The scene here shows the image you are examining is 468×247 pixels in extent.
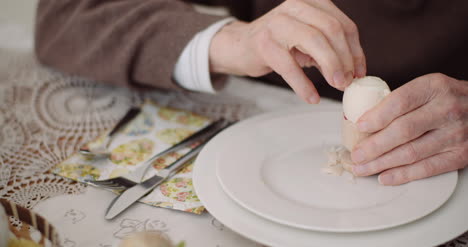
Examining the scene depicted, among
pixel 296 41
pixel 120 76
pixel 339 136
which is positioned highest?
pixel 296 41

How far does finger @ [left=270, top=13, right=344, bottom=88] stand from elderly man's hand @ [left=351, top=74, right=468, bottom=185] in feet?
0.30

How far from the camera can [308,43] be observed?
73cm

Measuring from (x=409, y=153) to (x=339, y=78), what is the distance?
17 centimetres

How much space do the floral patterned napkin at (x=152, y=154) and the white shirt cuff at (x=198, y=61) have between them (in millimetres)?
82

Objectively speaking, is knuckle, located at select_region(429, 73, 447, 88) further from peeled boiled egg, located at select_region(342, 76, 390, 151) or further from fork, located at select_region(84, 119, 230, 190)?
fork, located at select_region(84, 119, 230, 190)

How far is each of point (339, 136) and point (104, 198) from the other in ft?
1.55

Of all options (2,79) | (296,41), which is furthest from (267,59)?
(2,79)

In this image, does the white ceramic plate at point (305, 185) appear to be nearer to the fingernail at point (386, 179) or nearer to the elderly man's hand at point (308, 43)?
the fingernail at point (386, 179)

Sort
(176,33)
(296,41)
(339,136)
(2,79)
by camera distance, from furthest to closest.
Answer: (2,79) < (176,33) < (339,136) < (296,41)

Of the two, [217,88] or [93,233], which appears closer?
[93,233]

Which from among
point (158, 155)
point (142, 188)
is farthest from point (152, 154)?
point (142, 188)

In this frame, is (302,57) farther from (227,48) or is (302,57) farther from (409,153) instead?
(409,153)

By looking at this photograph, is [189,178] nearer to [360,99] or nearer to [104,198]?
[104,198]

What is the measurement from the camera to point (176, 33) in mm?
1020
